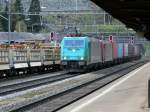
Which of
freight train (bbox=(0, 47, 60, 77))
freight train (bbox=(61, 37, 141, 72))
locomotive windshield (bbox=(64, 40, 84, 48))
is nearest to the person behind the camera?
freight train (bbox=(0, 47, 60, 77))

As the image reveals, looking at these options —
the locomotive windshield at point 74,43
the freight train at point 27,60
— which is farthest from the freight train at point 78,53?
the freight train at point 27,60

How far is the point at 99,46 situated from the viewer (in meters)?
47.9

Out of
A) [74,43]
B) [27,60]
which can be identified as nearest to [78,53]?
[74,43]

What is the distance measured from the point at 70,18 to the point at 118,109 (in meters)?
66.5

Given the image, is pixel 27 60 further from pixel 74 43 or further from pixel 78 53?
pixel 74 43

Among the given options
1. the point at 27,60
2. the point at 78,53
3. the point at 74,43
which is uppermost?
the point at 74,43

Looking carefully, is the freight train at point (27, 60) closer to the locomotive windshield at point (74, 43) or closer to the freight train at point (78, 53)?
the freight train at point (78, 53)

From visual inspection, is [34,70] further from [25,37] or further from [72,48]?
[25,37]

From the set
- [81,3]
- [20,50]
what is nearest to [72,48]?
[20,50]

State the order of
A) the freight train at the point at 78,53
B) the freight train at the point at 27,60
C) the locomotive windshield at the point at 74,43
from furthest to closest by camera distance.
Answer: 1. the locomotive windshield at the point at 74,43
2. the freight train at the point at 78,53
3. the freight train at the point at 27,60

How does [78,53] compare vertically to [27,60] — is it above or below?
above

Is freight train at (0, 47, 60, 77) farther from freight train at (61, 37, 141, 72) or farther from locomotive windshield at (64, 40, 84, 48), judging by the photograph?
locomotive windshield at (64, 40, 84, 48)

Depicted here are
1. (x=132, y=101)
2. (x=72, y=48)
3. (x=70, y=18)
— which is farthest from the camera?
(x=70, y=18)

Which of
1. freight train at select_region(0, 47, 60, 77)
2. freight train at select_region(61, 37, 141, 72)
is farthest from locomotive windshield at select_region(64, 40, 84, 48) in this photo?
freight train at select_region(0, 47, 60, 77)
